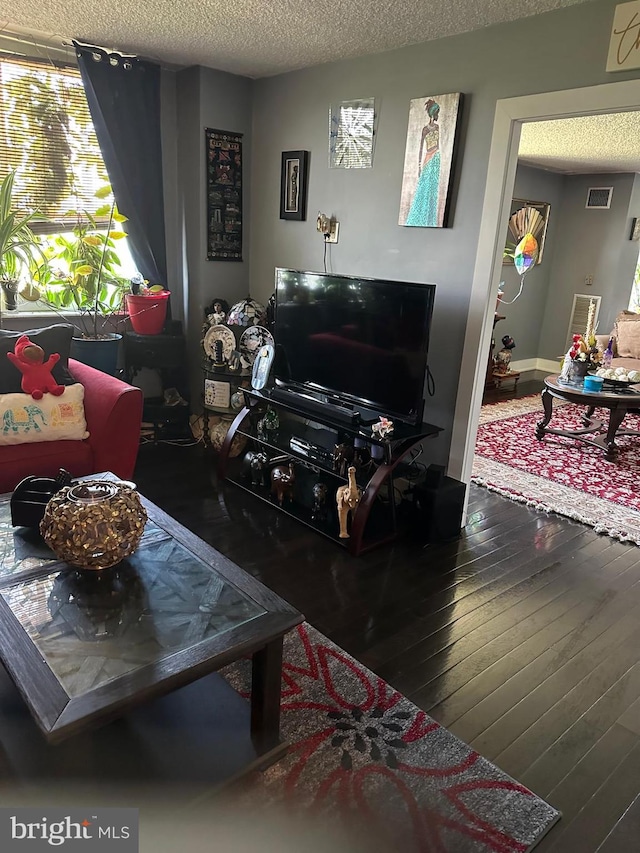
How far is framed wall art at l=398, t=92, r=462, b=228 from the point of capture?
291 centimetres

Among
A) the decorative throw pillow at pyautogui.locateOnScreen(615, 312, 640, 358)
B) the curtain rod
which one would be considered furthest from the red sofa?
the decorative throw pillow at pyautogui.locateOnScreen(615, 312, 640, 358)

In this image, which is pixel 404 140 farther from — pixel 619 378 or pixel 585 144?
pixel 585 144

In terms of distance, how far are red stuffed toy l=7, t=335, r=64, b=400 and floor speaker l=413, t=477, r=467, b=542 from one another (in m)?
1.83

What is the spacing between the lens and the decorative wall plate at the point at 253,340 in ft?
12.6

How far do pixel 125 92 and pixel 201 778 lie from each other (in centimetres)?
379

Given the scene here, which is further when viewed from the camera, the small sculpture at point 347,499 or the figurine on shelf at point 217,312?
the figurine on shelf at point 217,312

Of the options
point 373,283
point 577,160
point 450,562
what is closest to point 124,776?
point 450,562

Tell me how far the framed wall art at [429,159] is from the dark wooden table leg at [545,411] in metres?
2.18

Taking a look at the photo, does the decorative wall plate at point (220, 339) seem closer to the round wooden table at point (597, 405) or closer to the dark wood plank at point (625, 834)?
the round wooden table at point (597, 405)

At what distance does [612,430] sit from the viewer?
447cm

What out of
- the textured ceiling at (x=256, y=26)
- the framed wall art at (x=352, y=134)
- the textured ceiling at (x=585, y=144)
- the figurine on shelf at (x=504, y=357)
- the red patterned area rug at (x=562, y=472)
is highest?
the textured ceiling at (x=256, y=26)

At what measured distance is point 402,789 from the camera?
5.61 feet

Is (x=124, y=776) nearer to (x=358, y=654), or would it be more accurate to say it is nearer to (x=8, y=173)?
(x=358, y=654)

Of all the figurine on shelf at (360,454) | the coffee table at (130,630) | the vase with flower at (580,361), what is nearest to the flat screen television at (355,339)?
the figurine on shelf at (360,454)
